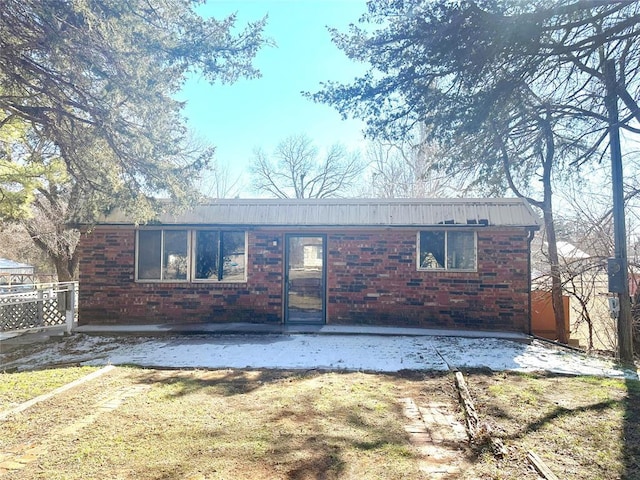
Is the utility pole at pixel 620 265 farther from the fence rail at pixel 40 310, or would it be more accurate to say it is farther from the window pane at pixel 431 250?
the fence rail at pixel 40 310

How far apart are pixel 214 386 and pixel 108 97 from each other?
4.34 metres

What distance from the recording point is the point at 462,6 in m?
4.91

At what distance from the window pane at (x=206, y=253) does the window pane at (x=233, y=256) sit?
21 cm

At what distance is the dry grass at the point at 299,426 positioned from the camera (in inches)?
117

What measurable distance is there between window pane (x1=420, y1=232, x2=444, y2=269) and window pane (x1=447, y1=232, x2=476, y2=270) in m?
0.18

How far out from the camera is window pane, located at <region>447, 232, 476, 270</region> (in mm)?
8852

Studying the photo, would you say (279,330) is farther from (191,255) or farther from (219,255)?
(191,255)

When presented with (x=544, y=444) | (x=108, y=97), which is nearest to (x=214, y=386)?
(x=544, y=444)

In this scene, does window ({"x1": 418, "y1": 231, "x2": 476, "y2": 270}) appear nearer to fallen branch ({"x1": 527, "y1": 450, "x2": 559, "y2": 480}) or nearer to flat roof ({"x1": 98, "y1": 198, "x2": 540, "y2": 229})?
flat roof ({"x1": 98, "y1": 198, "x2": 540, "y2": 229})

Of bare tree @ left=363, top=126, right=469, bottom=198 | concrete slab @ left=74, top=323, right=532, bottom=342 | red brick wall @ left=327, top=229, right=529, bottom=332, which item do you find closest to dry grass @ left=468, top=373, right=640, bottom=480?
concrete slab @ left=74, top=323, right=532, bottom=342

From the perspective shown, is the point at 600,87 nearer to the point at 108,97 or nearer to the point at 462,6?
the point at 462,6

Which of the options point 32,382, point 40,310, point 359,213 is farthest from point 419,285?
point 40,310

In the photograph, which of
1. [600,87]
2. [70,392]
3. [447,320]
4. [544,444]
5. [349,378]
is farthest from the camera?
[447,320]

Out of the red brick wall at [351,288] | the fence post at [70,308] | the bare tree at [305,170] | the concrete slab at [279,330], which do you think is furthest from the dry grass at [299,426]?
the bare tree at [305,170]
